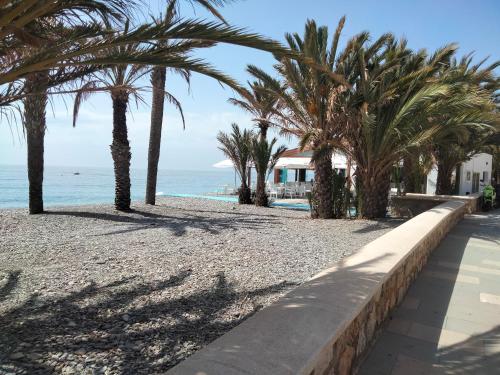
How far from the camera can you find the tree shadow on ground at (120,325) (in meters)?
2.41

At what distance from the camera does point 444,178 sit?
16.7 meters

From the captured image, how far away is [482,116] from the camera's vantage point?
9.34 metres

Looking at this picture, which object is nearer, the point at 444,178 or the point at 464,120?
the point at 464,120

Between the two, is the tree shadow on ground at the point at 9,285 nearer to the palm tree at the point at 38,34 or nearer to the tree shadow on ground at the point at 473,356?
the palm tree at the point at 38,34

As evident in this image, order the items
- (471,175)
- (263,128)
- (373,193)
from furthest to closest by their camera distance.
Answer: (471,175), (263,128), (373,193)

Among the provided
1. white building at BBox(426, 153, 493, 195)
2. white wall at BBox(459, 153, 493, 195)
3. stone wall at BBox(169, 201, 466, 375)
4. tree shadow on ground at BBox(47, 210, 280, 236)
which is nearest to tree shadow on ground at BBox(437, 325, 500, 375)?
stone wall at BBox(169, 201, 466, 375)

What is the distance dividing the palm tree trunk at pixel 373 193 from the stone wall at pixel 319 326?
6397 millimetres

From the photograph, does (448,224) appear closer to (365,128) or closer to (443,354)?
(365,128)

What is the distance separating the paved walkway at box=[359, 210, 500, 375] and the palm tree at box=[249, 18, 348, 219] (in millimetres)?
4759

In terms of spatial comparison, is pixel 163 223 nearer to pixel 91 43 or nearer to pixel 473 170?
pixel 91 43

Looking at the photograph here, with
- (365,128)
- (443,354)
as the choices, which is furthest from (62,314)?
(365,128)

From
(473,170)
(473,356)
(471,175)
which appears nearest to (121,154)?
(473,356)

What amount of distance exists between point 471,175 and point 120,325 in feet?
76.8

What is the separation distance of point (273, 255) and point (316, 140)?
218 inches
